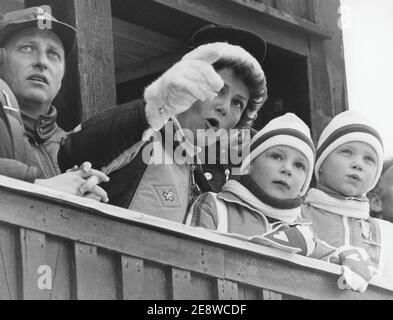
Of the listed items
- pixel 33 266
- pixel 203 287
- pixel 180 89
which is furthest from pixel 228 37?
pixel 33 266

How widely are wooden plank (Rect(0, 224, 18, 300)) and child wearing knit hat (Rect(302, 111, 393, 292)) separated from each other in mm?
1912

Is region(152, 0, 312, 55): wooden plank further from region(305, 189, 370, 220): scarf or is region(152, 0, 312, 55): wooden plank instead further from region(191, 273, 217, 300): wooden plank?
region(191, 273, 217, 300): wooden plank

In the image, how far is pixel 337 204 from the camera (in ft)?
24.0

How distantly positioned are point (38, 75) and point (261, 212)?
1159mm

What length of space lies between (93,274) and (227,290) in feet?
2.30

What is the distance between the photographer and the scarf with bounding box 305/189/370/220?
731 centimetres

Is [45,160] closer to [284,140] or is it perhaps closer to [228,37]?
[284,140]

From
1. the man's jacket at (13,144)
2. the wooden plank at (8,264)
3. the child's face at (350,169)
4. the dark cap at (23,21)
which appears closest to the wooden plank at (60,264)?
the wooden plank at (8,264)

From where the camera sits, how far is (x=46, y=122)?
6816 mm

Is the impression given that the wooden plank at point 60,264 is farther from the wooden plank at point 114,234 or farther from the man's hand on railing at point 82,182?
the man's hand on railing at point 82,182

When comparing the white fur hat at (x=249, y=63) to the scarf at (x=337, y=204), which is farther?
the scarf at (x=337, y=204)

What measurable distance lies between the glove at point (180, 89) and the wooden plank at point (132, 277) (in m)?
0.58

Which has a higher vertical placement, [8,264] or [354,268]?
[354,268]

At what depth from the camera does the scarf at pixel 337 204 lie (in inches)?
288
